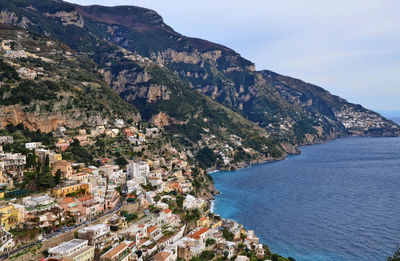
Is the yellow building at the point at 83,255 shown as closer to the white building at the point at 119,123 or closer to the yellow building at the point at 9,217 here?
the yellow building at the point at 9,217

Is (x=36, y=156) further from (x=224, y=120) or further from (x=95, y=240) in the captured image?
(x=224, y=120)

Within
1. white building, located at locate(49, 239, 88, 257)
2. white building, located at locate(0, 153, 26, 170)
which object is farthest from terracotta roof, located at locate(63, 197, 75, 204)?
white building, located at locate(0, 153, 26, 170)

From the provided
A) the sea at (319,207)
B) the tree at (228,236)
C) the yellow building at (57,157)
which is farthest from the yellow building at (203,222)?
the yellow building at (57,157)

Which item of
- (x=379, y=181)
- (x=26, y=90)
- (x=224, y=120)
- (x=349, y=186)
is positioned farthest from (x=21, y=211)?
(x=224, y=120)

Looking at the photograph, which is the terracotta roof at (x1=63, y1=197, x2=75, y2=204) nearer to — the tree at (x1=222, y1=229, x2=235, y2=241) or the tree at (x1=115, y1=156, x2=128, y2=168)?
the tree at (x1=222, y1=229, x2=235, y2=241)

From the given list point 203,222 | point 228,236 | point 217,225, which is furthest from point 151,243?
point 217,225

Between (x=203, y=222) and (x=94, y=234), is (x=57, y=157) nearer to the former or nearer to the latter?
(x=94, y=234)
